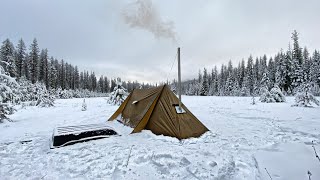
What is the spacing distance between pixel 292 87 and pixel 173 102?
38.8 m

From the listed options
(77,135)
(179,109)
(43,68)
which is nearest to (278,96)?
(179,109)

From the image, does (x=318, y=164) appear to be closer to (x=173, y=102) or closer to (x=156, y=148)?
(x=156, y=148)

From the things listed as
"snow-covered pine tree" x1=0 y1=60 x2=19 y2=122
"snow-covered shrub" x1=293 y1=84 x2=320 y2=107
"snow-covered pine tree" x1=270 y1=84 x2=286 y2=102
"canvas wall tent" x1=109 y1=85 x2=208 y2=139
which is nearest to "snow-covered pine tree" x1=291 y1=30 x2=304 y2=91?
"snow-covered pine tree" x1=270 y1=84 x2=286 y2=102

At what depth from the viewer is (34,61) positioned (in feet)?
133

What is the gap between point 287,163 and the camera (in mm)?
3797

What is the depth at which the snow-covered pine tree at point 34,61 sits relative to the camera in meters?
40.2

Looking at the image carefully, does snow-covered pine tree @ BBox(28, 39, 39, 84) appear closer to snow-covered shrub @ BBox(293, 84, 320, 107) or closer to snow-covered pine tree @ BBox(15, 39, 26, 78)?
snow-covered pine tree @ BBox(15, 39, 26, 78)

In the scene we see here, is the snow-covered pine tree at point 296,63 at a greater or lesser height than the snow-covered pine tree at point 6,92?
greater

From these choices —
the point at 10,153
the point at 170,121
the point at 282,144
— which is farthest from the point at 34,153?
the point at 282,144

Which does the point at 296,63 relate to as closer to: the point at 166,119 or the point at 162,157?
the point at 166,119

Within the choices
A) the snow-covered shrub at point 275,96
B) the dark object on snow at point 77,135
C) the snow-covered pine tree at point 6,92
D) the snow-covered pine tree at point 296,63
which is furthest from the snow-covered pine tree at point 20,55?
the snow-covered pine tree at point 296,63

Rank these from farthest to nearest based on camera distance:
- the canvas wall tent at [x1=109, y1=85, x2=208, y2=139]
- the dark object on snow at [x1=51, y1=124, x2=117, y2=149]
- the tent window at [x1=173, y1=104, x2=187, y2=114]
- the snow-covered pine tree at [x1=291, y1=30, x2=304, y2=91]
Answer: the snow-covered pine tree at [x1=291, y1=30, x2=304, y2=91], the tent window at [x1=173, y1=104, x2=187, y2=114], the canvas wall tent at [x1=109, y1=85, x2=208, y2=139], the dark object on snow at [x1=51, y1=124, x2=117, y2=149]

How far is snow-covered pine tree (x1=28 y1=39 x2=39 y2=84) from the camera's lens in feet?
132

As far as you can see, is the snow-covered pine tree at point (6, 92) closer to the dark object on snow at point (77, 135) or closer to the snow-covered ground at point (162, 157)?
the snow-covered ground at point (162, 157)
